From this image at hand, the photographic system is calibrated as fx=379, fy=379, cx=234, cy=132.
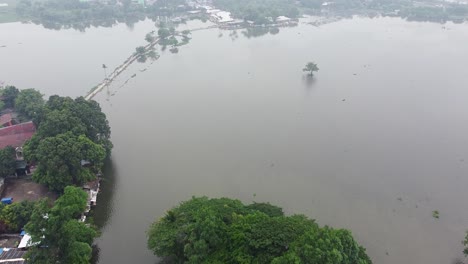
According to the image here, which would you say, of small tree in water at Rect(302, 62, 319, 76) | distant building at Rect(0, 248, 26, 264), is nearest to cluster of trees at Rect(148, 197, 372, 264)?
distant building at Rect(0, 248, 26, 264)

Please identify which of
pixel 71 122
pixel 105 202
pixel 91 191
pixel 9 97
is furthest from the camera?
pixel 9 97

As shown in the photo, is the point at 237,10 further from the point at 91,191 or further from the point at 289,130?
the point at 91,191

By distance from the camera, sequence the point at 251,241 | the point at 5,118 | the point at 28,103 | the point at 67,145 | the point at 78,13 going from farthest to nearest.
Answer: the point at 78,13
the point at 28,103
the point at 5,118
the point at 67,145
the point at 251,241

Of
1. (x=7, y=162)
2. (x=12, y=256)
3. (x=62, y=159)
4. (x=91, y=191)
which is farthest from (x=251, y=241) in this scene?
(x=7, y=162)

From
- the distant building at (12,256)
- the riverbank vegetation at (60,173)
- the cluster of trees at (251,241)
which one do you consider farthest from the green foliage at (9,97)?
the cluster of trees at (251,241)

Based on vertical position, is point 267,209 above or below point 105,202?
above

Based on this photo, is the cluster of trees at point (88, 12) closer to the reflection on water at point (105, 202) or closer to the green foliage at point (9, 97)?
the green foliage at point (9, 97)

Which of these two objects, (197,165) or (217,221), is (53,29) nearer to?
(197,165)
